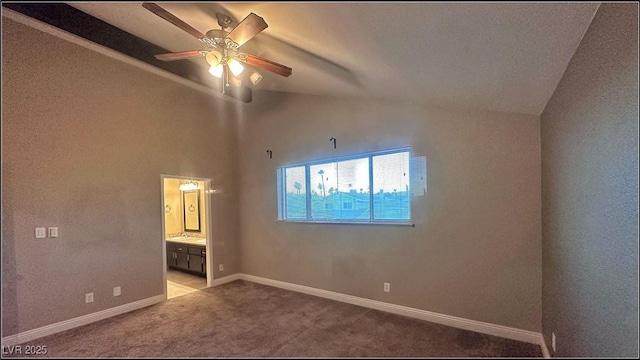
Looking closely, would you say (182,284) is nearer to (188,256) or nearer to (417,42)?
(188,256)

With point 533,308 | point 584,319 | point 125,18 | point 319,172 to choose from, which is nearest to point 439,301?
point 533,308

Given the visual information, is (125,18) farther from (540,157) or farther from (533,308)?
(533,308)

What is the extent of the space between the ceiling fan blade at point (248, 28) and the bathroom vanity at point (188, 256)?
4.06 m

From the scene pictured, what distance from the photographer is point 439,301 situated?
10.9ft

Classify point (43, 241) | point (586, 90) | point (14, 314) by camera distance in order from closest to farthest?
point (586, 90) → point (14, 314) → point (43, 241)

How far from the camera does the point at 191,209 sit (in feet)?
21.9

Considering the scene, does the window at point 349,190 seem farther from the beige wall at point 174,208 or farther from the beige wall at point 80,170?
the beige wall at point 174,208

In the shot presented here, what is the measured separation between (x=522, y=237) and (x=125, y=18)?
4609mm

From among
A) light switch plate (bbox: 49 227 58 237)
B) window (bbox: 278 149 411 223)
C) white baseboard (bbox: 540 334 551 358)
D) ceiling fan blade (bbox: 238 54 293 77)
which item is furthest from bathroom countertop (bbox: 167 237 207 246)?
white baseboard (bbox: 540 334 551 358)

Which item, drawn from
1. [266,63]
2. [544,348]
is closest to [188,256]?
[266,63]

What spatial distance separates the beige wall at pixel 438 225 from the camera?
284 cm

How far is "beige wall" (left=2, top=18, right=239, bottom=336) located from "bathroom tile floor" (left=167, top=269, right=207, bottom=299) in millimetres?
503

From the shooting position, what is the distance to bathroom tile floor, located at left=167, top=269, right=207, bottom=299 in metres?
4.66

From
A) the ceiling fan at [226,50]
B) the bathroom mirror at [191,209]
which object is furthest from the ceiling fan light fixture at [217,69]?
the bathroom mirror at [191,209]
